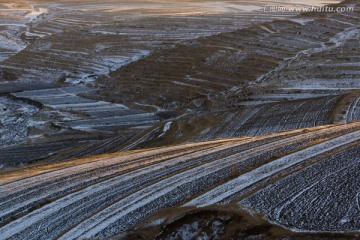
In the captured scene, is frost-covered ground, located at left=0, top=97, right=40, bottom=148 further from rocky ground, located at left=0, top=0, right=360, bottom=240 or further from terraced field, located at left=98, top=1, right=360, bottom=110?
terraced field, located at left=98, top=1, right=360, bottom=110

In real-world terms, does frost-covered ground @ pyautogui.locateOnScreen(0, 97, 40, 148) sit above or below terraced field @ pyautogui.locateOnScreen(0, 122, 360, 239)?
below

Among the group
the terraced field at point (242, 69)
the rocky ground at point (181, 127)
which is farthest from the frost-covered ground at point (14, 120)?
the terraced field at point (242, 69)

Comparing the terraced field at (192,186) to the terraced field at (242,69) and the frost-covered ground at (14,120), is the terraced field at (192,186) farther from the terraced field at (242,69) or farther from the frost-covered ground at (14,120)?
the terraced field at (242,69)

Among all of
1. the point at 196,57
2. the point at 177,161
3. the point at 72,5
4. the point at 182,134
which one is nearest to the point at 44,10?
the point at 72,5

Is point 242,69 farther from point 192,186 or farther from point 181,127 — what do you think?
point 192,186

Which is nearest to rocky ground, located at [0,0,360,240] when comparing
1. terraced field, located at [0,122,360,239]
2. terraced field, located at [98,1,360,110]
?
terraced field, located at [0,122,360,239]

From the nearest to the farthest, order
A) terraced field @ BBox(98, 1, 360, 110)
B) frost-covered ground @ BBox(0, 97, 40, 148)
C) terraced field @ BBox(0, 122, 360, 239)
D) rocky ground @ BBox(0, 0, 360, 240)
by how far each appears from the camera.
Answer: terraced field @ BBox(0, 122, 360, 239)
rocky ground @ BBox(0, 0, 360, 240)
frost-covered ground @ BBox(0, 97, 40, 148)
terraced field @ BBox(98, 1, 360, 110)

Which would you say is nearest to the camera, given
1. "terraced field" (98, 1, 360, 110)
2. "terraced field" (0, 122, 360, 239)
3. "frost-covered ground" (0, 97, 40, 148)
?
"terraced field" (0, 122, 360, 239)

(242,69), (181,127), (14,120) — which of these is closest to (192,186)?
(181,127)
